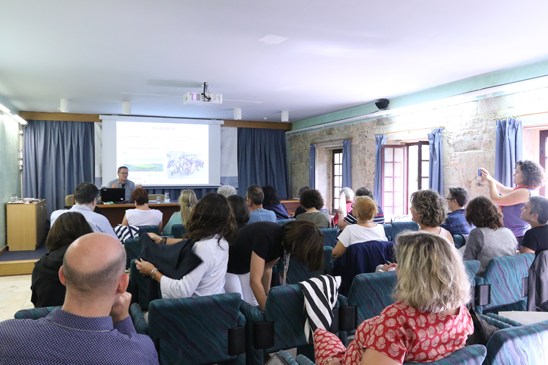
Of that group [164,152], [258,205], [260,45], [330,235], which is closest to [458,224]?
[330,235]

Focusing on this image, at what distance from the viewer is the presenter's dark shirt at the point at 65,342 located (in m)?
0.91

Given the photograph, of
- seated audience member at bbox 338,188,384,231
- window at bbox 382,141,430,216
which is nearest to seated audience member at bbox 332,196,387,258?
seated audience member at bbox 338,188,384,231

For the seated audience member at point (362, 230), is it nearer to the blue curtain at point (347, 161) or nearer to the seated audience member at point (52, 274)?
the seated audience member at point (52, 274)

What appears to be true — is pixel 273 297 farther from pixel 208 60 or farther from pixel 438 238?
pixel 208 60

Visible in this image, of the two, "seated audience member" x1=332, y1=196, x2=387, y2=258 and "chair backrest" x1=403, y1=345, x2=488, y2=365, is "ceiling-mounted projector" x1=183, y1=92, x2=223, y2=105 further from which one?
"chair backrest" x1=403, y1=345, x2=488, y2=365

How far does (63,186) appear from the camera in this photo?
8875 mm

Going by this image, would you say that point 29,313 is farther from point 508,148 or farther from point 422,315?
point 508,148

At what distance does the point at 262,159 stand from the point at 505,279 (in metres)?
8.25

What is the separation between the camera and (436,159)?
5828 millimetres

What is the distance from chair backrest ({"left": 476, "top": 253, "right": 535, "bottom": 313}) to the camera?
2525mm

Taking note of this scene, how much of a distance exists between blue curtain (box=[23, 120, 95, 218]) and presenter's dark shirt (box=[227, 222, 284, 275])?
8.09 m

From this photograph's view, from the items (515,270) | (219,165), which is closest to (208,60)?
(515,270)

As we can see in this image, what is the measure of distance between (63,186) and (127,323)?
29.4 ft

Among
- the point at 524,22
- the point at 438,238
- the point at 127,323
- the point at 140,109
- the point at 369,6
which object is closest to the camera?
the point at 127,323
